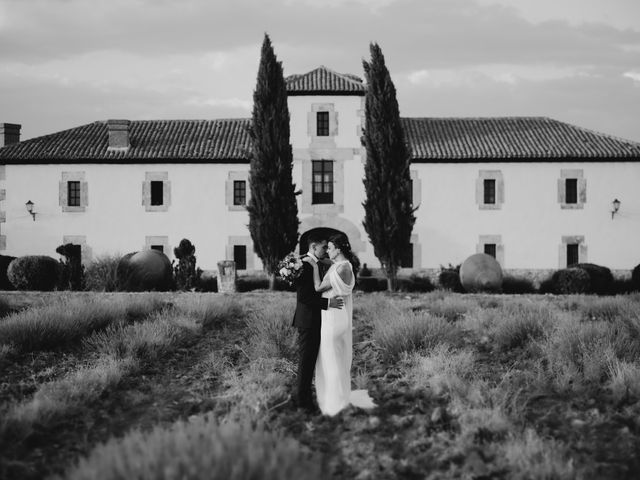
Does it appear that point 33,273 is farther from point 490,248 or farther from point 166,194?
point 490,248

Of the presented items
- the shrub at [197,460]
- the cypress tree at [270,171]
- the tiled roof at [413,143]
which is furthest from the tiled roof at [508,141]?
the shrub at [197,460]

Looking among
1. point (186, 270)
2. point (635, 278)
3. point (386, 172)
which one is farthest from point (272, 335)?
point (635, 278)

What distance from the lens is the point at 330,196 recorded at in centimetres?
2597

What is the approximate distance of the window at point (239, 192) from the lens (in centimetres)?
2614

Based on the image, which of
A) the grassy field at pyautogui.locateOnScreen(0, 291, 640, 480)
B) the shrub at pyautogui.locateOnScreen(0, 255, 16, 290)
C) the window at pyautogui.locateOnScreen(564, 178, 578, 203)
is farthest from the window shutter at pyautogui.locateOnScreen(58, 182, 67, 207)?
the window at pyautogui.locateOnScreen(564, 178, 578, 203)

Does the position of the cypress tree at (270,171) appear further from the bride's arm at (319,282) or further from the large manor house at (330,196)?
the bride's arm at (319,282)

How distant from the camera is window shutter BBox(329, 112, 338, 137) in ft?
84.3

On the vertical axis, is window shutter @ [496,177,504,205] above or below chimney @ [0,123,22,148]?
below

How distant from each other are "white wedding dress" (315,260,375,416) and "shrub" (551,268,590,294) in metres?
16.5

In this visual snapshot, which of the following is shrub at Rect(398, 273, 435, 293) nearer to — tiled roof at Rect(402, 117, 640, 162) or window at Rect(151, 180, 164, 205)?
tiled roof at Rect(402, 117, 640, 162)

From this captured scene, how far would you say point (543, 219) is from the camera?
26141mm

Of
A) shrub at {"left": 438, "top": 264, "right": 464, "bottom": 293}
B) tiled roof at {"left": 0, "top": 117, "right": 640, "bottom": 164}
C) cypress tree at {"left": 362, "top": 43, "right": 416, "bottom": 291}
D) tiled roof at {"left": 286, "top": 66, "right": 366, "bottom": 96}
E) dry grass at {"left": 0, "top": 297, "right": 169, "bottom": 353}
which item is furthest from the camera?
tiled roof at {"left": 0, "top": 117, "right": 640, "bottom": 164}

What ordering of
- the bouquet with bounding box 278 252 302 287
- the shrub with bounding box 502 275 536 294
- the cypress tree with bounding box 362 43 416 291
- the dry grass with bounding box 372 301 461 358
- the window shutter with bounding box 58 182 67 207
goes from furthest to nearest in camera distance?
the window shutter with bounding box 58 182 67 207
the shrub with bounding box 502 275 536 294
the cypress tree with bounding box 362 43 416 291
the dry grass with bounding box 372 301 461 358
the bouquet with bounding box 278 252 302 287

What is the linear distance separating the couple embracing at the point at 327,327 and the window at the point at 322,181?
18.6m
